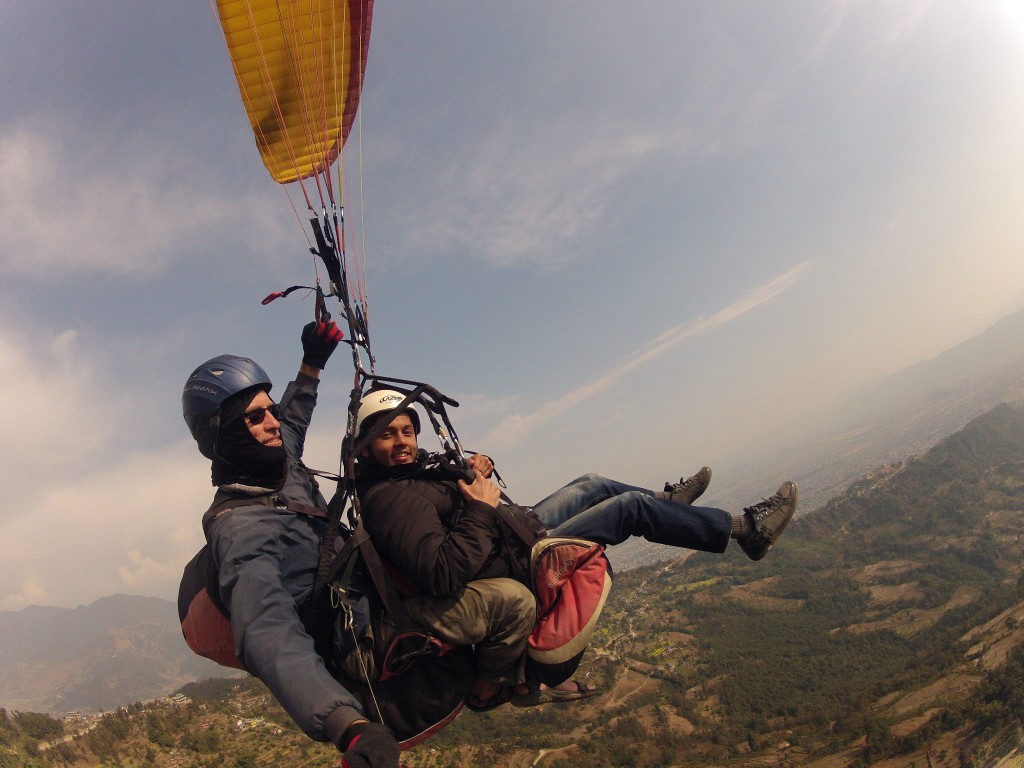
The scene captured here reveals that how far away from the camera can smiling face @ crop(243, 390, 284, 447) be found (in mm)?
3314

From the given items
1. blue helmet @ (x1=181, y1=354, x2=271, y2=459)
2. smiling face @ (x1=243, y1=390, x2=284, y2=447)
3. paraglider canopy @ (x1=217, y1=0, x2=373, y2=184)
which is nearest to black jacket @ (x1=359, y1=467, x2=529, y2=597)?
smiling face @ (x1=243, y1=390, x2=284, y2=447)

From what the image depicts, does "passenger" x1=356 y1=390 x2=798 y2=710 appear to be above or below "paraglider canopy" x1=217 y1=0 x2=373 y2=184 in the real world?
below

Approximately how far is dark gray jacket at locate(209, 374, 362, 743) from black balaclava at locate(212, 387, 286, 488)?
0.14m

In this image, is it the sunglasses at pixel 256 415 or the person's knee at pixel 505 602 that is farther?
the sunglasses at pixel 256 415

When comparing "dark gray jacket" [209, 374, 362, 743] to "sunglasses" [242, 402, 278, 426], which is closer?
"dark gray jacket" [209, 374, 362, 743]

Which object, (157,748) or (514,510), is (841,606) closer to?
(157,748)

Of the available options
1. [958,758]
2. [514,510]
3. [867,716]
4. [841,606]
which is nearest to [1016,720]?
[958,758]

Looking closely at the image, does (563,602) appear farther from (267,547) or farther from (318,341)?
(318,341)

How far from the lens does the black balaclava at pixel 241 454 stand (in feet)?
10.5

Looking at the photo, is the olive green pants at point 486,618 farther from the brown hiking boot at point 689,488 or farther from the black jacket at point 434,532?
the brown hiking boot at point 689,488

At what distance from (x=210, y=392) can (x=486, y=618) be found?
2.14m

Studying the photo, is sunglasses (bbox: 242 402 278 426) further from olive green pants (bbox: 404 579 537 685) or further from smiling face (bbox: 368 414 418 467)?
olive green pants (bbox: 404 579 537 685)

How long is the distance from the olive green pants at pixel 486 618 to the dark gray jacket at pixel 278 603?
70 cm

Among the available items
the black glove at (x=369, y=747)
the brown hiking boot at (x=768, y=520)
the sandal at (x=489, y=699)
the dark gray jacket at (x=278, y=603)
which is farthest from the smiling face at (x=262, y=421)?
the brown hiking boot at (x=768, y=520)
